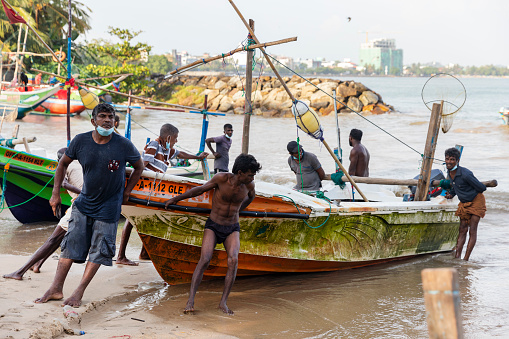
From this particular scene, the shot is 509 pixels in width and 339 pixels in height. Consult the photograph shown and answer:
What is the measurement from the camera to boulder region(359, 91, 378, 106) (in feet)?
134

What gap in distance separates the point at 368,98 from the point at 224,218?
3712 cm

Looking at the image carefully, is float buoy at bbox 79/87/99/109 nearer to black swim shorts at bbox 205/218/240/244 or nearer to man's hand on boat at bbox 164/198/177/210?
man's hand on boat at bbox 164/198/177/210

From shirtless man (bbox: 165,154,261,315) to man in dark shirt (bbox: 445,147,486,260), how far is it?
3.15 metres

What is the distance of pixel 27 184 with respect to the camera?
30.0 ft

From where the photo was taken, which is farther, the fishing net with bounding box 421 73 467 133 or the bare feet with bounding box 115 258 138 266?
the fishing net with bounding box 421 73 467 133

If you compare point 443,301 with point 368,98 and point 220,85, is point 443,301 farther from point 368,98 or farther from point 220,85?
point 220,85

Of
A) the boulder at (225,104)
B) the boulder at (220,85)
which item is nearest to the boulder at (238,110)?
the boulder at (225,104)

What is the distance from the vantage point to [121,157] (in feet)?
16.3

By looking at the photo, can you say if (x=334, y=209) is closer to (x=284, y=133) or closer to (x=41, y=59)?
(x=284, y=133)

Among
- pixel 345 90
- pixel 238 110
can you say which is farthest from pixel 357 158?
pixel 345 90

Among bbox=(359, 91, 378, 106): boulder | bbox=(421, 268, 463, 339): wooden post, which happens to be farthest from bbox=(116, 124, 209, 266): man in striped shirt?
bbox=(359, 91, 378, 106): boulder

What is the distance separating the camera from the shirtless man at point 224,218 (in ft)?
17.4

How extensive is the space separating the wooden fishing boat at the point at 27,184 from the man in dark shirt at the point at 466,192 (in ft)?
18.9

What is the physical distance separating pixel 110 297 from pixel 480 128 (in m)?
31.7
